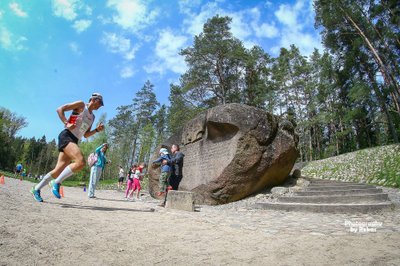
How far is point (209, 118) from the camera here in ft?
30.3

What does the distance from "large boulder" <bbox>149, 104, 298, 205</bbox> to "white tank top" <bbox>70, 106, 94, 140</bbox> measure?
481 cm

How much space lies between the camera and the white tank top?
458 centimetres

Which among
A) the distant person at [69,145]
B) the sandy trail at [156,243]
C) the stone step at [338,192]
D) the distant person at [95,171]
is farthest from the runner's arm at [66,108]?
the stone step at [338,192]

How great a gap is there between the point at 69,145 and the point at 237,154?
526cm

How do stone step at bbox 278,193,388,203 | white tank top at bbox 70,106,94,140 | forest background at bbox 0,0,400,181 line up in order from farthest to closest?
forest background at bbox 0,0,400,181 < stone step at bbox 278,193,388,203 < white tank top at bbox 70,106,94,140

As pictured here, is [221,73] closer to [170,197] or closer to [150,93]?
[150,93]

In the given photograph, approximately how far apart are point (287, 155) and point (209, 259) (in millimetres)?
7263

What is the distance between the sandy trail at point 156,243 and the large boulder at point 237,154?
14.3 feet

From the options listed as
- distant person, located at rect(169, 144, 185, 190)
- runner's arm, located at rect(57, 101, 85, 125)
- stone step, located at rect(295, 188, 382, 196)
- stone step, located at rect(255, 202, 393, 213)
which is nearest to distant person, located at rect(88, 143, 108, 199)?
distant person, located at rect(169, 144, 185, 190)

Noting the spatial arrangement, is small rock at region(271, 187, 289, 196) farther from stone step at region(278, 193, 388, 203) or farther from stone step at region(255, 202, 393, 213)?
stone step at region(255, 202, 393, 213)

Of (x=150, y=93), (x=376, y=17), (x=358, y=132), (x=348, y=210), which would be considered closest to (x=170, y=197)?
(x=348, y=210)

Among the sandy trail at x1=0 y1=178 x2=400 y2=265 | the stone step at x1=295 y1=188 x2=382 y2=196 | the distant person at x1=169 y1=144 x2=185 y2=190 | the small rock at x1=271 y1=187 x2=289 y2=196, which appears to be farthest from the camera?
the small rock at x1=271 y1=187 x2=289 y2=196

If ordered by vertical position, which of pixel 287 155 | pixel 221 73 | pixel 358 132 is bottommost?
pixel 287 155

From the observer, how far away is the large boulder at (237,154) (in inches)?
331
